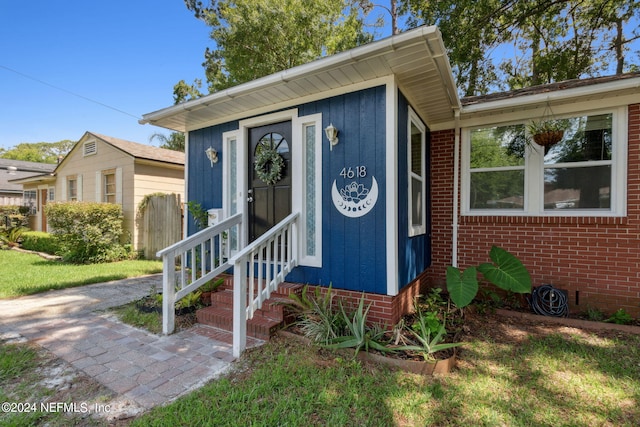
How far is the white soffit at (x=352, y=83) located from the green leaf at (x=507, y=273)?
2.03 metres

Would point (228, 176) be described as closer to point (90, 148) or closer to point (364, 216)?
point (364, 216)

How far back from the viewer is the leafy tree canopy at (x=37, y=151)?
36.6 meters

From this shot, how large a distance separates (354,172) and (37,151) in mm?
51819

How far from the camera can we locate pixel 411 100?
3.81 meters

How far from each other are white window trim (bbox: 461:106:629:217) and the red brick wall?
0.06 m

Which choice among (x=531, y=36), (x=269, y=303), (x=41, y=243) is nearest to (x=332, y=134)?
(x=269, y=303)

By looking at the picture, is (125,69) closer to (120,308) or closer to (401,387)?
(120,308)

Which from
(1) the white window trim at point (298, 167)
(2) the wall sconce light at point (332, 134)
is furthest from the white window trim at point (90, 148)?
(2) the wall sconce light at point (332, 134)

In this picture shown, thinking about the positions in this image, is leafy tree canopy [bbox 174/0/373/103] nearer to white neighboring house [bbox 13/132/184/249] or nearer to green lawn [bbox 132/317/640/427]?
white neighboring house [bbox 13/132/184/249]

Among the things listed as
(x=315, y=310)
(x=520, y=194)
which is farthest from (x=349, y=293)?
(x=520, y=194)

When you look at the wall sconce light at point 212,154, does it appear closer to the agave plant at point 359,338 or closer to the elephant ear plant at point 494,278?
the agave plant at point 359,338

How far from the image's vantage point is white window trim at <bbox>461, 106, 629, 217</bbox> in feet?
12.2

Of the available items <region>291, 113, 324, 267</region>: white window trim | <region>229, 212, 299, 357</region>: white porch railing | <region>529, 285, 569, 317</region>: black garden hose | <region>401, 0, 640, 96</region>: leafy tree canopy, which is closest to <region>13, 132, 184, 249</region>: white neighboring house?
<region>291, 113, 324, 267</region>: white window trim

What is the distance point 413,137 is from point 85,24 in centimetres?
A: 1042
